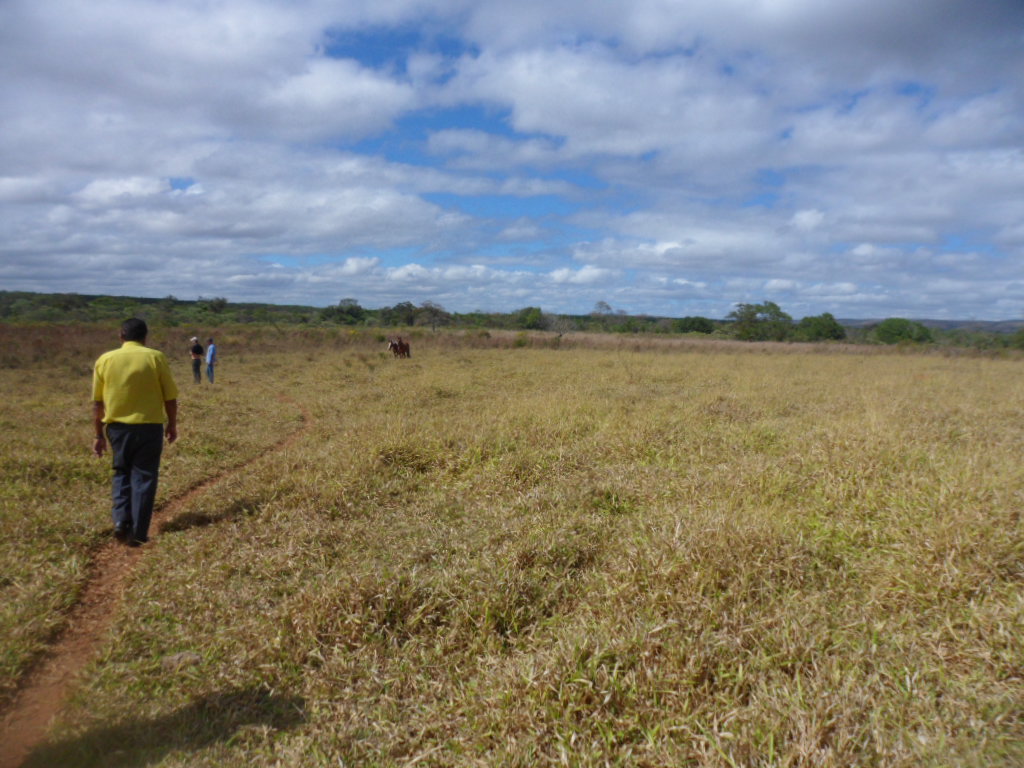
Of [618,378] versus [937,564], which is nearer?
[937,564]

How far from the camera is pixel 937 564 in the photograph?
11.5ft

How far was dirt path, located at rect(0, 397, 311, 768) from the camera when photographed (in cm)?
280

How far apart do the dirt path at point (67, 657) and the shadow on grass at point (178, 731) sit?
0.15 metres

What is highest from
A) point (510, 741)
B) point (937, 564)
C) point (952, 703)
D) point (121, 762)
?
point (937, 564)

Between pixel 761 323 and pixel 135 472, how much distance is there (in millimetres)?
62135

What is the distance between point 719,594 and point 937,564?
133 cm

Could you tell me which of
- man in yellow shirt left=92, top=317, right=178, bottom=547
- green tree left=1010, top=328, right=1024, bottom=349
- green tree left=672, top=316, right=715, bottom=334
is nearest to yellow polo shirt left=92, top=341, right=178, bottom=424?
man in yellow shirt left=92, top=317, right=178, bottom=547

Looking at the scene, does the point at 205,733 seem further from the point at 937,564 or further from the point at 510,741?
the point at 937,564

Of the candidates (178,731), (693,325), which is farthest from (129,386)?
(693,325)

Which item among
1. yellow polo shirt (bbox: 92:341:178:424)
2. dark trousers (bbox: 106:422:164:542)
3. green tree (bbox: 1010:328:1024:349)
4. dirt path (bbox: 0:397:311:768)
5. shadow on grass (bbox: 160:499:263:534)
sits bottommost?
dirt path (bbox: 0:397:311:768)

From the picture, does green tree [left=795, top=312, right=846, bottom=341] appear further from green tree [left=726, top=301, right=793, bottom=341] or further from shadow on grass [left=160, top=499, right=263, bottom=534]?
shadow on grass [left=160, top=499, right=263, bottom=534]

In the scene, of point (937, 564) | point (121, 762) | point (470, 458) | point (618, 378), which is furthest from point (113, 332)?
point (937, 564)

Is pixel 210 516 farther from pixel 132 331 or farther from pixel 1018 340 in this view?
pixel 1018 340

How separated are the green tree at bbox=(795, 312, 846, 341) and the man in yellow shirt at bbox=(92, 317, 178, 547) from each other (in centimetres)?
6074
